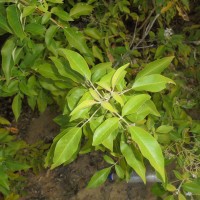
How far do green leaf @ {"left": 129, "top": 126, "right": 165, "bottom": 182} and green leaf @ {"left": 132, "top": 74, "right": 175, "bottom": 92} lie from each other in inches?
7.4

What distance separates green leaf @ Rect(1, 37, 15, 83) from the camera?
1293mm

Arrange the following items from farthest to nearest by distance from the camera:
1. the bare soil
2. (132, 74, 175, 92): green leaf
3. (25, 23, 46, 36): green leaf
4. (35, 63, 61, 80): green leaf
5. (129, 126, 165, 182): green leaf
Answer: the bare soil
(35, 63, 61, 80): green leaf
(25, 23, 46, 36): green leaf
(132, 74, 175, 92): green leaf
(129, 126, 165, 182): green leaf

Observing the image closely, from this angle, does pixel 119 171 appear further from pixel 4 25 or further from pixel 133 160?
pixel 4 25

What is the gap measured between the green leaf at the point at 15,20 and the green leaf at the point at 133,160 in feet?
1.94

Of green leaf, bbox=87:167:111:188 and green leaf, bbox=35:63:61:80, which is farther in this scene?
green leaf, bbox=87:167:111:188

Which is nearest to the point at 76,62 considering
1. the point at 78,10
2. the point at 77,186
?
the point at 78,10

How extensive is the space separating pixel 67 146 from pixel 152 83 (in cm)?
37

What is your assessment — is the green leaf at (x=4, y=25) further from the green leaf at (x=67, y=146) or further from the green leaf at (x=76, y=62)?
the green leaf at (x=67, y=146)

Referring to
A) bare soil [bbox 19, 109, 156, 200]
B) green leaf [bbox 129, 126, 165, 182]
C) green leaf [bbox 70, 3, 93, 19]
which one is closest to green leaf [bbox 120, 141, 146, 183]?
green leaf [bbox 129, 126, 165, 182]

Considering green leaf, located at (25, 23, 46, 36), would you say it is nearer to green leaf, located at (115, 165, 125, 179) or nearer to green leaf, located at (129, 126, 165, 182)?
green leaf, located at (129, 126, 165, 182)

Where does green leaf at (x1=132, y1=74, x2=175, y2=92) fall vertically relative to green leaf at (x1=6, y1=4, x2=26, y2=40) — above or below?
below

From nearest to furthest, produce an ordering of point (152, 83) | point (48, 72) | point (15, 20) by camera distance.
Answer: point (152, 83)
point (15, 20)
point (48, 72)

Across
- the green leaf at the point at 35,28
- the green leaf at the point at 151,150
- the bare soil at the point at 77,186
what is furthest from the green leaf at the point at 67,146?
the bare soil at the point at 77,186

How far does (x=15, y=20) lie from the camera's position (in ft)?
3.58
